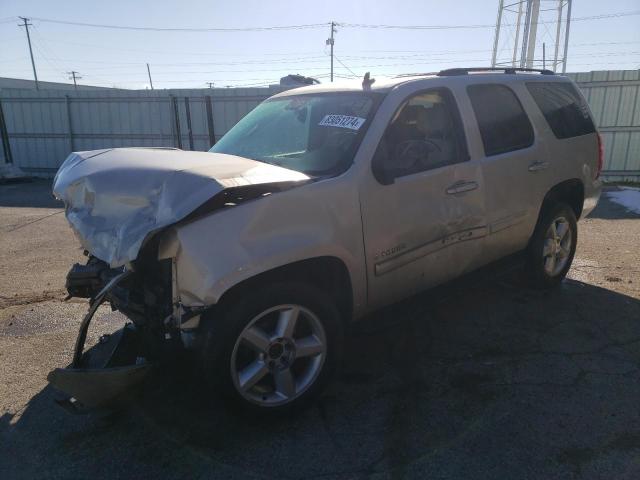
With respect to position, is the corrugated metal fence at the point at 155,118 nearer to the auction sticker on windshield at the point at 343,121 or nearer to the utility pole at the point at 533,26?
the auction sticker on windshield at the point at 343,121

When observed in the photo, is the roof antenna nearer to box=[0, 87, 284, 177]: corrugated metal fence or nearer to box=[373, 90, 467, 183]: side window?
box=[373, 90, 467, 183]: side window

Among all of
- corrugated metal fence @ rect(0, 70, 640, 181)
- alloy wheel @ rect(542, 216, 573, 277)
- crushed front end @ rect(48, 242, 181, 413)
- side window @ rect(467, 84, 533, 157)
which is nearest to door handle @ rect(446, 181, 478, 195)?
side window @ rect(467, 84, 533, 157)

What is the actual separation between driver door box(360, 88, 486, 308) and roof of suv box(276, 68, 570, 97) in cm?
19

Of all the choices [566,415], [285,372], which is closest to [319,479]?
[285,372]

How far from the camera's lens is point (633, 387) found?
324 cm

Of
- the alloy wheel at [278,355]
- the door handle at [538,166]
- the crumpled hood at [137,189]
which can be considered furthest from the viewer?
the door handle at [538,166]

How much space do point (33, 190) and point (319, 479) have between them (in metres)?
13.2

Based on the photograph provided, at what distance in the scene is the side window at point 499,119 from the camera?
12.9 feet

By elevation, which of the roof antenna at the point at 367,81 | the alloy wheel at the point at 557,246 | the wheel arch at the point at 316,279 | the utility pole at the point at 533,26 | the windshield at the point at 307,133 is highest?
the utility pole at the point at 533,26

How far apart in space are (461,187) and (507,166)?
639 mm

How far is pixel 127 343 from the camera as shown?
3.01 metres

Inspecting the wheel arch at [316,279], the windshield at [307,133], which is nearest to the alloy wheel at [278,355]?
the wheel arch at [316,279]

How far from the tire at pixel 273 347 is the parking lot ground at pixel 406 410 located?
0.17 m

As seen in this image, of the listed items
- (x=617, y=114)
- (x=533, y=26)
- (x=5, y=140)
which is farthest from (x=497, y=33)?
(x=5, y=140)
